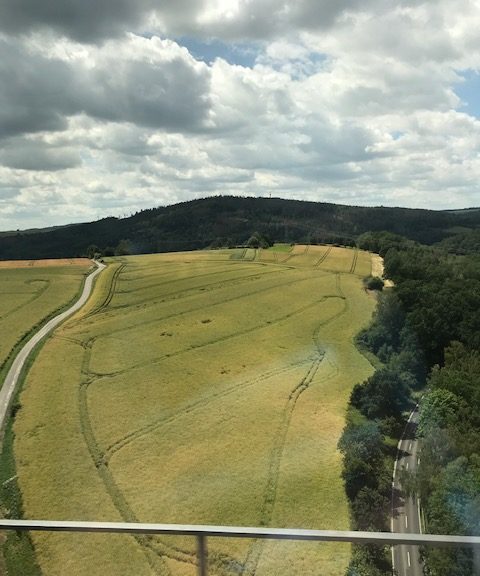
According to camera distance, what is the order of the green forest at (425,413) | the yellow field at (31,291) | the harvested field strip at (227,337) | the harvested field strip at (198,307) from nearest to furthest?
the green forest at (425,413), the harvested field strip at (227,337), the yellow field at (31,291), the harvested field strip at (198,307)

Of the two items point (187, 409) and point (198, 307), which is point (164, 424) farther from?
point (198, 307)

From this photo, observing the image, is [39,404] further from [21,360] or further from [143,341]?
[143,341]

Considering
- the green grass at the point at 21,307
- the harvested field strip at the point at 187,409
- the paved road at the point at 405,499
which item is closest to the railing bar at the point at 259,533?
the green grass at the point at 21,307

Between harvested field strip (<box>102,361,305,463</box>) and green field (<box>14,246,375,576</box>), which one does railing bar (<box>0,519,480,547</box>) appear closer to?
green field (<box>14,246,375,576</box>)

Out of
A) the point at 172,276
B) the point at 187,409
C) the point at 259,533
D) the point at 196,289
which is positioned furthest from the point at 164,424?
the point at 172,276

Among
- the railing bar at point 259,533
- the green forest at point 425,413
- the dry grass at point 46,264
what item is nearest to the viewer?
the railing bar at point 259,533

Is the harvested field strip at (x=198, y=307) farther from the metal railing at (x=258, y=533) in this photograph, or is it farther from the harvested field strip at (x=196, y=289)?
the metal railing at (x=258, y=533)

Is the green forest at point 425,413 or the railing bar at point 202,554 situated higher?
the railing bar at point 202,554
